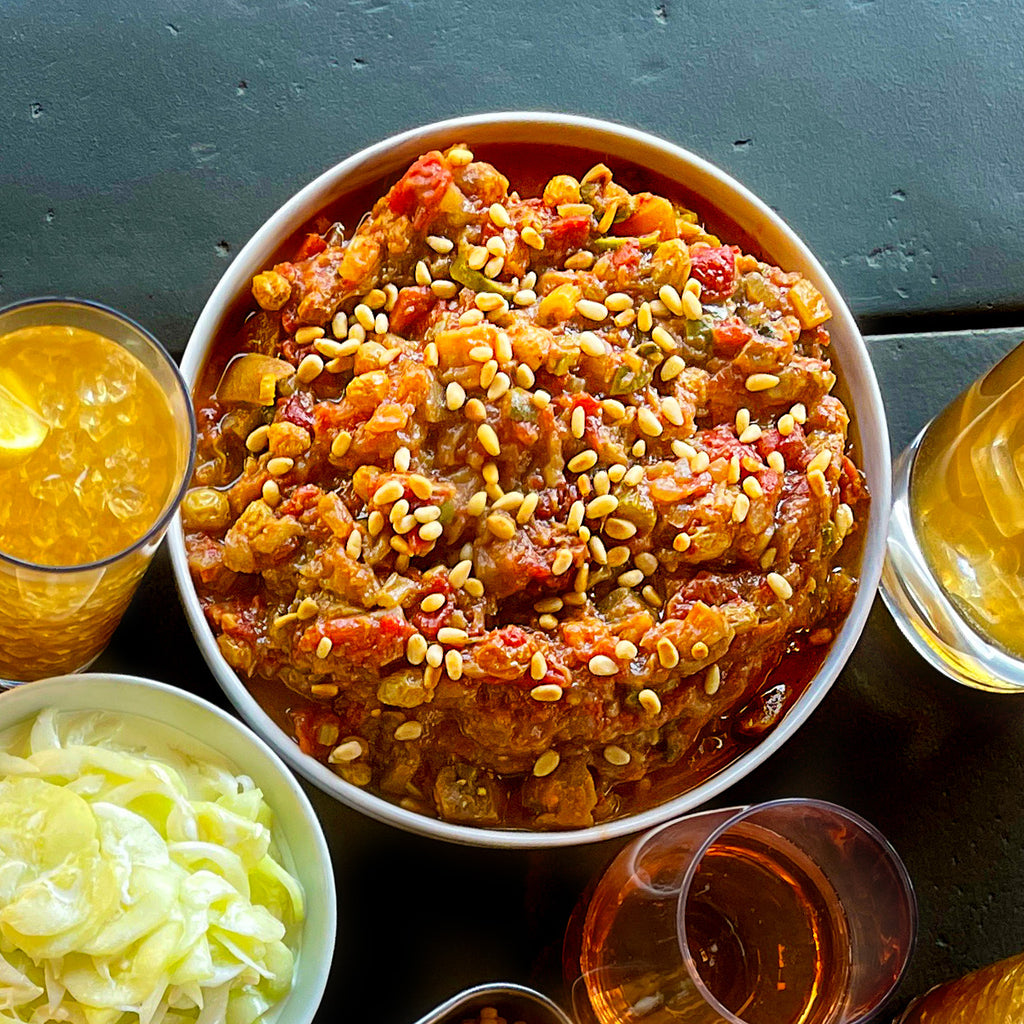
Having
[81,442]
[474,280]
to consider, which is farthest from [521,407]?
[81,442]

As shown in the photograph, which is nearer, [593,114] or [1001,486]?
[1001,486]

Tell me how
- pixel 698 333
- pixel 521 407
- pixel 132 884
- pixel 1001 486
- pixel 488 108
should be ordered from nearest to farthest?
pixel 132 884 < pixel 521 407 < pixel 698 333 < pixel 1001 486 < pixel 488 108

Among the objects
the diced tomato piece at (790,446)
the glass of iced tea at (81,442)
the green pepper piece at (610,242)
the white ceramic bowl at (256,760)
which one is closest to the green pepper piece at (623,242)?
the green pepper piece at (610,242)

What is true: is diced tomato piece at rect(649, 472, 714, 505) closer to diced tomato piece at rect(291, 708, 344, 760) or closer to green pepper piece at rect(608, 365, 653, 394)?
green pepper piece at rect(608, 365, 653, 394)

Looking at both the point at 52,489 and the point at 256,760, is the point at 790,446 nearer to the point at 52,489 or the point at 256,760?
the point at 256,760

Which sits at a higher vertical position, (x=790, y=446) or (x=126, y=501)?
(x=790, y=446)

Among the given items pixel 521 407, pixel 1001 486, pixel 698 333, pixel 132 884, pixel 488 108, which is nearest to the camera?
pixel 132 884

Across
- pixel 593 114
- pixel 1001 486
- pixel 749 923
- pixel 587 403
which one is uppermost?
pixel 593 114
